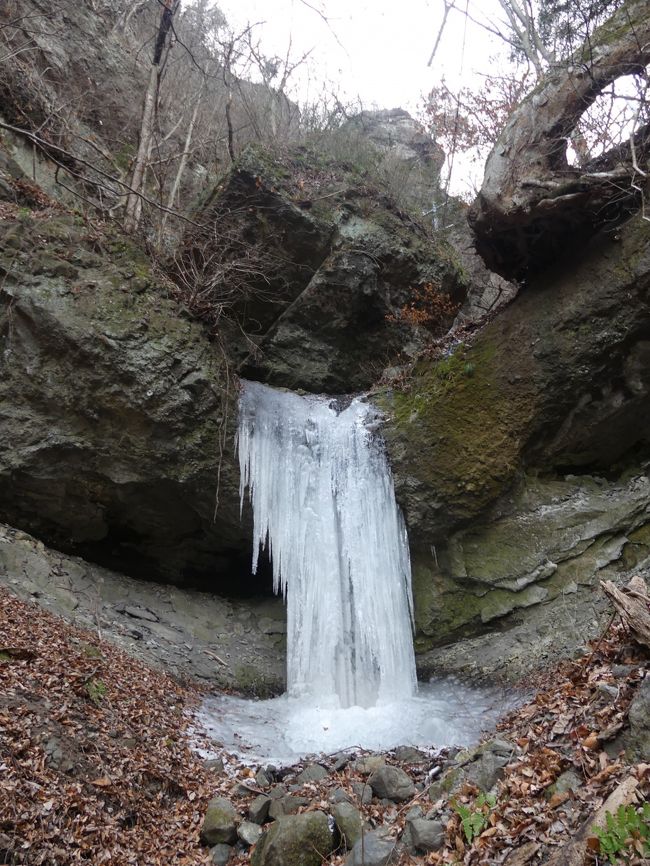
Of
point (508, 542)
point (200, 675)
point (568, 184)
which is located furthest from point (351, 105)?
point (200, 675)

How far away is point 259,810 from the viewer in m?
4.02

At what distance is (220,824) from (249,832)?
20 centimetres

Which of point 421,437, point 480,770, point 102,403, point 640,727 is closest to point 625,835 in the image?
point 640,727

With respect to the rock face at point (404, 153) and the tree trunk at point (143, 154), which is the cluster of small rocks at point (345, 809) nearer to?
the tree trunk at point (143, 154)

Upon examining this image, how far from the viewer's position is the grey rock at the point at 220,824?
380 centimetres

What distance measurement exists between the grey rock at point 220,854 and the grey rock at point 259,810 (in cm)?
25

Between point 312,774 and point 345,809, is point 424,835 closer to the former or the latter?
point 345,809

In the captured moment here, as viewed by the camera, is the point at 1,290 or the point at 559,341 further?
the point at 559,341

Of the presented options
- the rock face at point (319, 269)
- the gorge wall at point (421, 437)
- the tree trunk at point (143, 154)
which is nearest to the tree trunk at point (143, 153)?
the tree trunk at point (143, 154)

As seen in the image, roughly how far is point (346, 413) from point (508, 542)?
3.02 m

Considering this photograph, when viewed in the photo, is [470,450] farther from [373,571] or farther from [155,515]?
[155,515]

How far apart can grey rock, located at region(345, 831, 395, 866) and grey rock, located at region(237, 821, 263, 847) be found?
0.74 m

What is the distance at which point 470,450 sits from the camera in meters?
8.05

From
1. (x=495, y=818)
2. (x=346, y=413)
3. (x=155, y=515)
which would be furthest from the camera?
(x=346, y=413)
